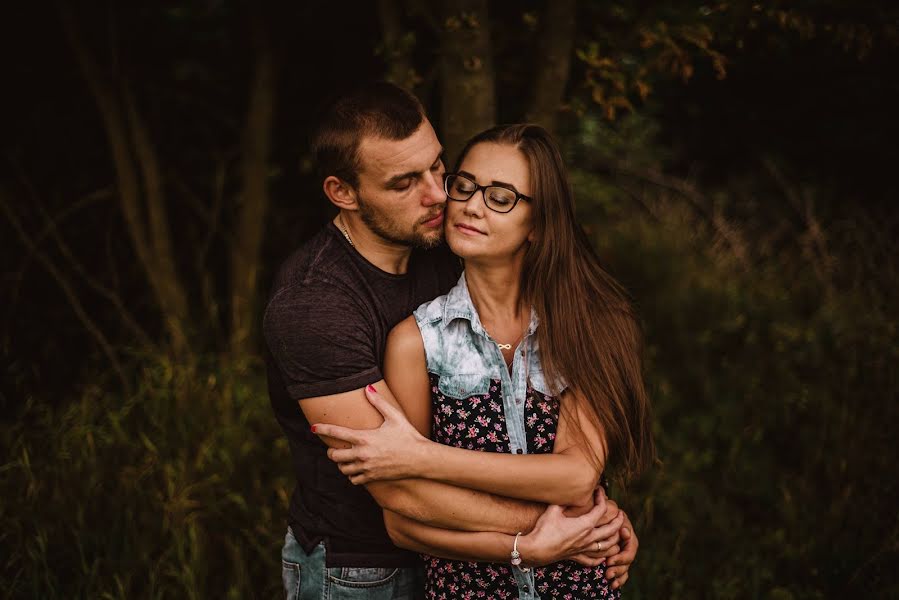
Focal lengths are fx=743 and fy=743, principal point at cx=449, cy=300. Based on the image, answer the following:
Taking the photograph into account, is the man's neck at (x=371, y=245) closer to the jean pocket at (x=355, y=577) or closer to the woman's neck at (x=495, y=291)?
the woman's neck at (x=495, y=291)

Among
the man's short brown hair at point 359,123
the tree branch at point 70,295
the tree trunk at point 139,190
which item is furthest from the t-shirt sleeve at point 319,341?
the tree trunk at point 139,190

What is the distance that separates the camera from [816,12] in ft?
10.1

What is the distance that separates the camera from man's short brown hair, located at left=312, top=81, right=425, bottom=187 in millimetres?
2402

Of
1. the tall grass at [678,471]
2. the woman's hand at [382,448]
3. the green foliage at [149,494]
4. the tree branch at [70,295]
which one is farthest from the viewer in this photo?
the tree branch at [70,295]

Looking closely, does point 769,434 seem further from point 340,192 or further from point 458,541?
point 340,192

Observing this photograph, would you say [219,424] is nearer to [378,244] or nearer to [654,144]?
[378,244]

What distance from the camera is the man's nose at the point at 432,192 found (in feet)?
7.90

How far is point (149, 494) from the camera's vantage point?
10.5 feet

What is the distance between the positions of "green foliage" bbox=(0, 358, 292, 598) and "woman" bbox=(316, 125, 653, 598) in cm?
118

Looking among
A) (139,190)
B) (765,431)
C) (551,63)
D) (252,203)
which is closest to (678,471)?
(765,431)

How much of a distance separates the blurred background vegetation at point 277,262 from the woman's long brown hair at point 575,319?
2.34 feet

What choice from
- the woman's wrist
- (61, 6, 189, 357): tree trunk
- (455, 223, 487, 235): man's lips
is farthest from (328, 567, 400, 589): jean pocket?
(61, 6, 189, 357): tree trunk

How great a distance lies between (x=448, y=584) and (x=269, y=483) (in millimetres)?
1554

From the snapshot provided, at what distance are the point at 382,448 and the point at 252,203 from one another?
3.12 m
